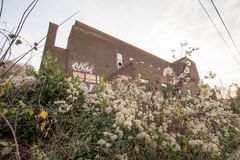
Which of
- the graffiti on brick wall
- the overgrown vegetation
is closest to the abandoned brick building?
the graffiti on brick wall

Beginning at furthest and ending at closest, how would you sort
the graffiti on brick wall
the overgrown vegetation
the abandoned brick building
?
the graffiti on brick wall < the abandoned brick building < the overgrown vegetation

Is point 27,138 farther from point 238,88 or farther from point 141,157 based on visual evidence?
point 238,88

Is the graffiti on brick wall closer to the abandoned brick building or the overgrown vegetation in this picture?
the abandoned brick building

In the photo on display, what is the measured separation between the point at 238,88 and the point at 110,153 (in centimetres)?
1206

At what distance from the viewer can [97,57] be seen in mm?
26562

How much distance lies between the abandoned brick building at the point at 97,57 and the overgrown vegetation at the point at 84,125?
1443 centimetres

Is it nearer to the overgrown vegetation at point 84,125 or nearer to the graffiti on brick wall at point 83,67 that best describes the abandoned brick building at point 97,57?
the graffiti on brick wall at point 83,67

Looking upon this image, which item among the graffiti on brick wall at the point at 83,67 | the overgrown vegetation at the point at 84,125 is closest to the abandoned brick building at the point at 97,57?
the graffiti on brick wall at the point at 83,67

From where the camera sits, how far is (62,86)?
3.91 m

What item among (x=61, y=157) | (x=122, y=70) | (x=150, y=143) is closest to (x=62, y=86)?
(x=61, y=157)

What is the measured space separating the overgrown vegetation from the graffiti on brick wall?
1909cm

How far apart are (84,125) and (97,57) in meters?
23.8

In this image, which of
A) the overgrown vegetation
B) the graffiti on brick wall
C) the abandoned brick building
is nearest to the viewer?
the overgrown vegetation

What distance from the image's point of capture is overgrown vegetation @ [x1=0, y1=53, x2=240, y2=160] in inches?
104
